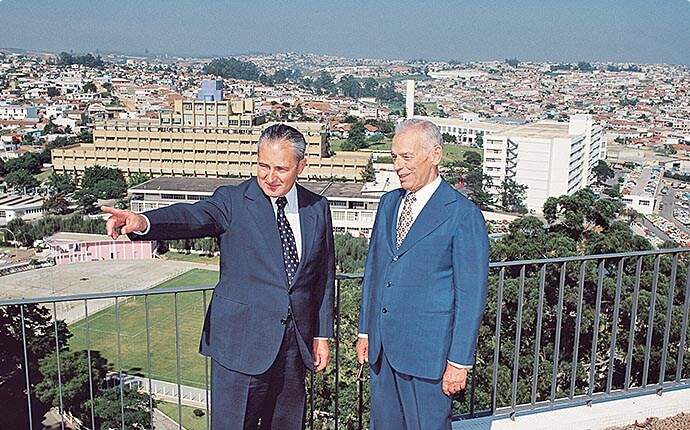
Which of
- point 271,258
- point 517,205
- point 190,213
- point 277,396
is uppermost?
point 190,213

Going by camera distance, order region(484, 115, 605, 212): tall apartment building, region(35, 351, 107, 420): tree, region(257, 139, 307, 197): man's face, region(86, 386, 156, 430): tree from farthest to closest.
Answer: region(484, 115, 605, 212): tall apartment building → region(35, 351, 107, 420): tree → region(86, 386, 156, 430): tree → region(257, 139, 307, 197): man's face

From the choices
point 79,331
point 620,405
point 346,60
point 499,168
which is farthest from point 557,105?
point 346,60

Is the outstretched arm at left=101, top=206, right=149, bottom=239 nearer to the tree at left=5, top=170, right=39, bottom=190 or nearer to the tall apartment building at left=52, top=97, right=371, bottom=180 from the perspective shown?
the tall apartment building at left=52, top=97, right=371, bottom=180

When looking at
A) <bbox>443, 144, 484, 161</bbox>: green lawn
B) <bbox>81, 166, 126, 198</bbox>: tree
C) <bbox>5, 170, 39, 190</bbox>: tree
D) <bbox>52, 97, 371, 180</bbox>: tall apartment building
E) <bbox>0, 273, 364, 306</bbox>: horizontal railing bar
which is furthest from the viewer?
<bbox>443, 144, 484, 161</bbox>: green lawn

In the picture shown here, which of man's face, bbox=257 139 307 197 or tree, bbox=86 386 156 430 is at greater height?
man's face, bbox=257 139 307 197

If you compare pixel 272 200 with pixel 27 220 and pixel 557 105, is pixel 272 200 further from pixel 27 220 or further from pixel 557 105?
pixel 557 105

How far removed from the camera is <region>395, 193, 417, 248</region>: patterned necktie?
1.67 meters

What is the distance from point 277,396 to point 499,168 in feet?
108

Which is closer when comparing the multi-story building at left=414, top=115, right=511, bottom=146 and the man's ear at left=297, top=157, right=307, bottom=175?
the man's ear at left=297, top=157, right=307, bottom=175

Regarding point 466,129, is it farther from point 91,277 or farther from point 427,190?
point 427,190

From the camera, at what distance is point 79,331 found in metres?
13.6

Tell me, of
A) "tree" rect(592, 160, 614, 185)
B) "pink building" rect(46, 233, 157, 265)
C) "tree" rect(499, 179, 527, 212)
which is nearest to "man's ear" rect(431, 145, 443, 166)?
"pink building" rect(46, 233, 157, 265)

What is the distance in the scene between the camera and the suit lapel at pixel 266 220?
159cm

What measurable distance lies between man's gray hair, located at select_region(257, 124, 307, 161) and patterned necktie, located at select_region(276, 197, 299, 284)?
127 millimetres
